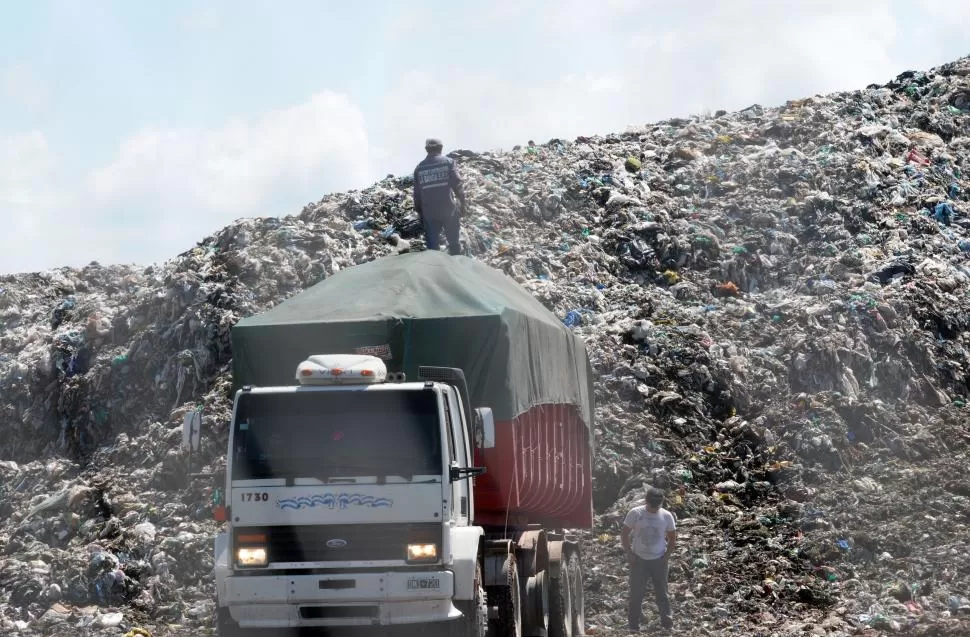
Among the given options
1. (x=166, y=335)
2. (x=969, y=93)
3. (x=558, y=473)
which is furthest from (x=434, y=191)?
(x=969, y=93)

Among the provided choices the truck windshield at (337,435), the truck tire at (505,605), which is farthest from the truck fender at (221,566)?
the truck tire at (505,605)

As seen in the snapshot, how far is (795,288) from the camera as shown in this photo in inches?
760

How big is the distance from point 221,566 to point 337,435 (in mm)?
1165

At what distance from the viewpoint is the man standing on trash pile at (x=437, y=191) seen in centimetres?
1309

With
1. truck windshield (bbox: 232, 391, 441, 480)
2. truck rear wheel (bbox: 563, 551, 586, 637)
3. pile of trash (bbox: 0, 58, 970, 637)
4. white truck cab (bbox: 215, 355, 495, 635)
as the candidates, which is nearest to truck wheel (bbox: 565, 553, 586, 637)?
truck rear wheel (bbox: 563, 551, 586, 637)

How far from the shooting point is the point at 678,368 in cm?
1702

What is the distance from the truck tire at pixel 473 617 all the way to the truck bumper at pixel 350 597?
6.3 inches

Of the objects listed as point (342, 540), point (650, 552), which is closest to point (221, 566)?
point (342, 540)

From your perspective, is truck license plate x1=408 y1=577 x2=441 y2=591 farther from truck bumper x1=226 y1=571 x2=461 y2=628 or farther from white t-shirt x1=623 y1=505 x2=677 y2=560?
white t-shirt x1=623 y1=505 x2=677 y2=560

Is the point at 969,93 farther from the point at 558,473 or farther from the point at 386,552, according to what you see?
the point at 386,552

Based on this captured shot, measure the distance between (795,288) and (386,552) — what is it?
43.2ft

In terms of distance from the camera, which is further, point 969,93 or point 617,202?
point 969,93

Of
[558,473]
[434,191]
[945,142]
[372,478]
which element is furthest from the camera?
[945,142]

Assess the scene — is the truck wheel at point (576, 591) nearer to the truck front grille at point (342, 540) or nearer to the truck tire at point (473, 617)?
the truck tire at point (473, 617)
